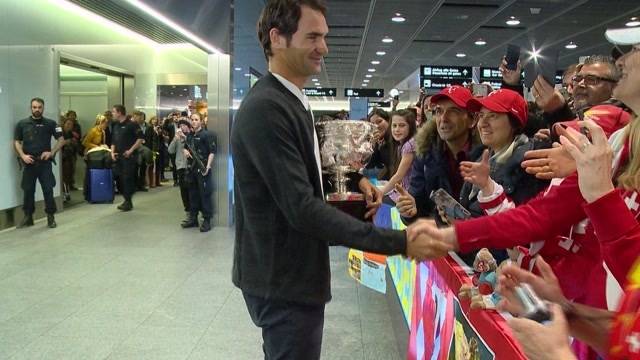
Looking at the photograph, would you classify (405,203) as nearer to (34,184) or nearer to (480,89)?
(480,89)

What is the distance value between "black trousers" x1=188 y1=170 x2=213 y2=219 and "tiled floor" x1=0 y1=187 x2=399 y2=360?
2.20 ft

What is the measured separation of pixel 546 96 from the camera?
7.64 feet

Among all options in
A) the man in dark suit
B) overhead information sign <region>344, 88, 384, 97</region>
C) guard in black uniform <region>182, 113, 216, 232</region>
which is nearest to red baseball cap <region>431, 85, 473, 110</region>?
the man in dark suit

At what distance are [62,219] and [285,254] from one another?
7.37 m

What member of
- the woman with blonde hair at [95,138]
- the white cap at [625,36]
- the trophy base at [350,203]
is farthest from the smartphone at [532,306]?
the woman with blonde hair at [95,138]

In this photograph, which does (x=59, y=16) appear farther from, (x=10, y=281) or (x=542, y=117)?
(x=542, y=117)

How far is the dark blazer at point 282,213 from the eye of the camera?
1442mm

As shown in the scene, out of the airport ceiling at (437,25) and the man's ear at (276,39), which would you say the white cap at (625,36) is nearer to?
the man's ear at (276,39)

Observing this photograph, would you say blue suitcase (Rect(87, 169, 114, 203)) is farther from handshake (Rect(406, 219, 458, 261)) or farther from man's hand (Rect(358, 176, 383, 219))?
handshake (Rect(406, 219, 458, 261))

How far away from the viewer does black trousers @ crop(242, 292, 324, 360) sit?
1.57 metres

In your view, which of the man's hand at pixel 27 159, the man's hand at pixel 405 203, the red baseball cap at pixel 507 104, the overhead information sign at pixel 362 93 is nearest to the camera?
the red baseball cap at pixel 507 104

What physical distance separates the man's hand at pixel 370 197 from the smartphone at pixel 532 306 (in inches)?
30.0

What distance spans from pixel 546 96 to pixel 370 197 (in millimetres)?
1003

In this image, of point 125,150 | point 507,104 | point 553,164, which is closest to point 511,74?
point 507,104
